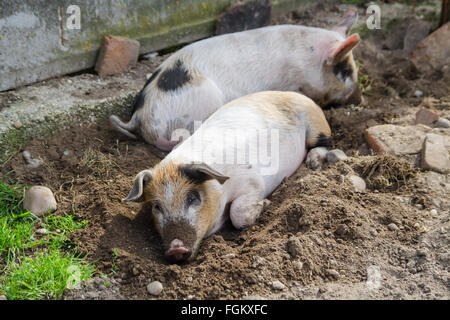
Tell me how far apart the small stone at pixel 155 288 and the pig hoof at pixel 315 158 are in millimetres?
1925

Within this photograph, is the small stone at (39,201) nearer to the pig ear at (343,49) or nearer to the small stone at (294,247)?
the small stone at (294,247)

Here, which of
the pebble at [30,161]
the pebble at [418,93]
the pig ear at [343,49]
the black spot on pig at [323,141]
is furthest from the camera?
the pebble at [418,93]

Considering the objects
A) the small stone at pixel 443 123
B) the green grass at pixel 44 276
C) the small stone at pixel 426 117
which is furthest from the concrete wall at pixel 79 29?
the small stone at pixel 443 123

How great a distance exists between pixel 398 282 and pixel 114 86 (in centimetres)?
338

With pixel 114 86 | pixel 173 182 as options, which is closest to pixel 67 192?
pixel 173 182

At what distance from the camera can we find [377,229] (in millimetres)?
3562

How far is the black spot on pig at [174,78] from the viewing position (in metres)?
4.75

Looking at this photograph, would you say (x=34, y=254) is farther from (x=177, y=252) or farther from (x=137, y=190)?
(x=177, y=252)

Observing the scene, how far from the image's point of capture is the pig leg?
3763 mm

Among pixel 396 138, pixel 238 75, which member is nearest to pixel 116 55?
pixel 238 75

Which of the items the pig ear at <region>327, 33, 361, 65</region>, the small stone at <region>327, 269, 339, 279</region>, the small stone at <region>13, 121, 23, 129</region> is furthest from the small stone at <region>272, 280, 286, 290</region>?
the pig ear at <region>327, 33, 361, 65</region>

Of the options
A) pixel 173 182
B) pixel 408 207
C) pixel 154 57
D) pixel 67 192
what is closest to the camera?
pixel 173 182

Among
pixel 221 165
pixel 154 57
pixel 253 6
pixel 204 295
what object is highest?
pixel 253 6

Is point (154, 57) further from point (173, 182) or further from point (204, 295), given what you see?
point (204, 295)
